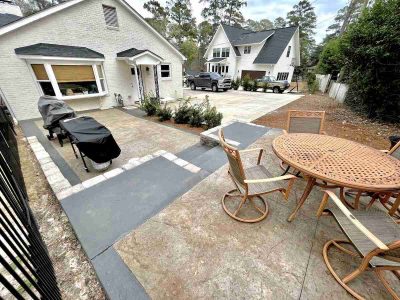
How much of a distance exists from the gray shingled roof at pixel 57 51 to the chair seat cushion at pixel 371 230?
10.1 metres

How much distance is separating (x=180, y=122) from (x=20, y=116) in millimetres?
6660

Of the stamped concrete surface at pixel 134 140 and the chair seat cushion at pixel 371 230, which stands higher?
the chair seat cushion at pixel 371 230

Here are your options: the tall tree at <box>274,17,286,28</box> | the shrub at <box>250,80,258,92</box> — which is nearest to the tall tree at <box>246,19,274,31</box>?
the tall tree at <box>274,17,286,28</box>

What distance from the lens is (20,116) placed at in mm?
7266

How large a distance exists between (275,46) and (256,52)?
2186 millimetres

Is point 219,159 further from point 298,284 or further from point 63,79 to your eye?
point 63,79

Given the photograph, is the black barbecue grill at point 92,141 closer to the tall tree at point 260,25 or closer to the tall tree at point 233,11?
the tall tree at point 233,11

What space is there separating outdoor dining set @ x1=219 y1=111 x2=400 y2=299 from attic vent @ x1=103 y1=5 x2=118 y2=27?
33.7 feet

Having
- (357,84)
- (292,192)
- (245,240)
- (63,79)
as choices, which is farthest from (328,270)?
(63,79)

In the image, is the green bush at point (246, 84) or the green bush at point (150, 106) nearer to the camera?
the green bush at point (150, 106)

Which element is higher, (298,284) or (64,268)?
(298,284)

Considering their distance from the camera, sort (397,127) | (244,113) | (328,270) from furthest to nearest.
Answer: (244,113) → (397,127) → (328,270)

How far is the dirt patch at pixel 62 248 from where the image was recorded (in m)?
1.68

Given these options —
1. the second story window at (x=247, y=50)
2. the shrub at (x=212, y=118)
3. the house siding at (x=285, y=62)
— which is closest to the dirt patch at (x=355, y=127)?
the shrub at (x=212, y=118)
